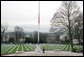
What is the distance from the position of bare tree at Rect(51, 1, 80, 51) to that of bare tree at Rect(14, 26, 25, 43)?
28316 mm

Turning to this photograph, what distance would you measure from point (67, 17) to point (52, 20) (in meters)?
2.70

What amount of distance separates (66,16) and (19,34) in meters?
33.8

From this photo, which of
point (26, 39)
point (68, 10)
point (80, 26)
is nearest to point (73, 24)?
point (80, 26)

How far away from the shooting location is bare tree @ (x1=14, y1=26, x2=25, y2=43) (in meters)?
49.2

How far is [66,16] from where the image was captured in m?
21.9

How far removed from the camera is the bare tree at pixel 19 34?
49156mm

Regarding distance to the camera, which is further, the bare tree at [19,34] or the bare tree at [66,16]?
the bare tree at [19,34]

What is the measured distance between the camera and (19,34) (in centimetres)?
5244

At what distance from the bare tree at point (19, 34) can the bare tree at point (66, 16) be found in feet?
92.9

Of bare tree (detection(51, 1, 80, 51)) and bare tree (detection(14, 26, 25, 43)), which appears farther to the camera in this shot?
bare tree (detection(14, 26, 25, 43))

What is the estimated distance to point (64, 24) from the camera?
22.1m

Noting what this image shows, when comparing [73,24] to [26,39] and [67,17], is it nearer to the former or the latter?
[67,17]

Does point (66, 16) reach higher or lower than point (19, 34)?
higher

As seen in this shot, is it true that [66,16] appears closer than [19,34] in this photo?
Yes
